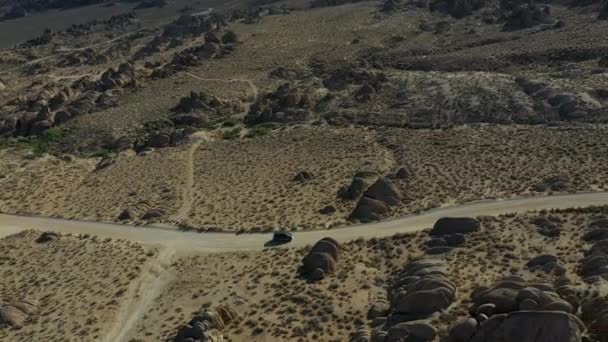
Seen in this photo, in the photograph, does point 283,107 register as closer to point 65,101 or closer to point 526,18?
point 65,101

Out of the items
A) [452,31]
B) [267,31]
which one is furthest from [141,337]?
[267,31]

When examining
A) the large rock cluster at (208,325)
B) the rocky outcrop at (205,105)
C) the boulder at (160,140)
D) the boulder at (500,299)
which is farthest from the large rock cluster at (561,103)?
the large rock cluster at (208,325)

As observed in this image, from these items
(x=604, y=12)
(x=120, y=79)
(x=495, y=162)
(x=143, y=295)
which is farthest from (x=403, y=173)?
(x=604, y=12)

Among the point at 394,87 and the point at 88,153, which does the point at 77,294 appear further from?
the point at 394,87

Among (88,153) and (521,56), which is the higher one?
(521,56)

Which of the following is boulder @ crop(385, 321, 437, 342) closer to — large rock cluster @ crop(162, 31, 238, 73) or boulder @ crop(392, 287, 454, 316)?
boulder @ crop(392, 287, 454, 316)

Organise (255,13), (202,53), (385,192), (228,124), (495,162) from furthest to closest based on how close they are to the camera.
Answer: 1. (255,13)
2. (202,53)
3. (228,124)
4. (495,162)
5. (385,192)
